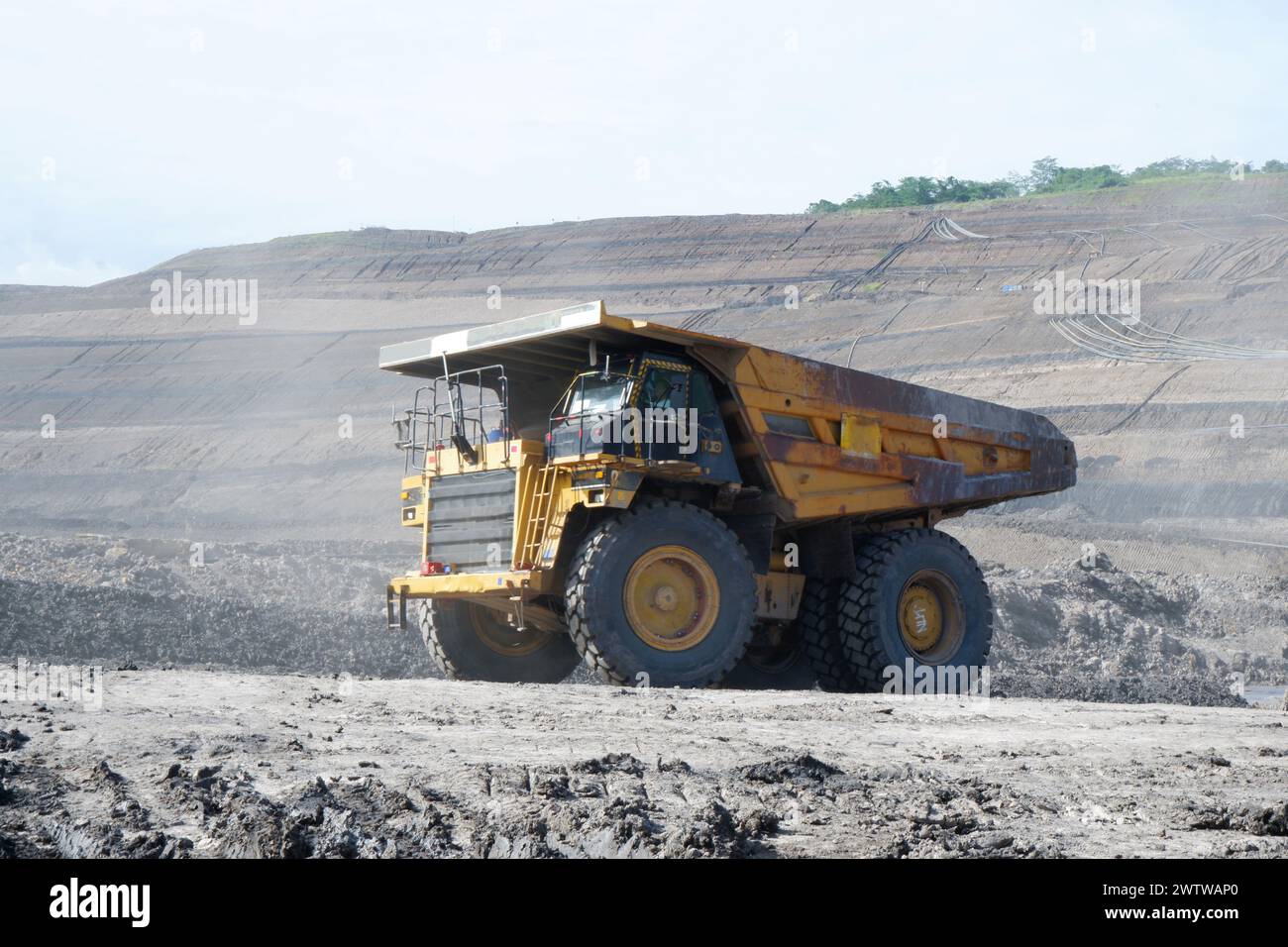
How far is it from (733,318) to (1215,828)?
4041 centimetres

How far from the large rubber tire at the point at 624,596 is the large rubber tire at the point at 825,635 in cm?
133

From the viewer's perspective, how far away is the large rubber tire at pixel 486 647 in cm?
1099

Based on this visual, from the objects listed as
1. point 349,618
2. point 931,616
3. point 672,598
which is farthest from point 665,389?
point 349,618

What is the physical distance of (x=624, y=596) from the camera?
9328mm

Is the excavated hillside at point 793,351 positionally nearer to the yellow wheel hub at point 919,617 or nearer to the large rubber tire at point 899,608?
the large rubber tire at point 899,608

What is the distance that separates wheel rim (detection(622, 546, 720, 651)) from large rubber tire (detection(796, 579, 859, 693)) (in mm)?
1651

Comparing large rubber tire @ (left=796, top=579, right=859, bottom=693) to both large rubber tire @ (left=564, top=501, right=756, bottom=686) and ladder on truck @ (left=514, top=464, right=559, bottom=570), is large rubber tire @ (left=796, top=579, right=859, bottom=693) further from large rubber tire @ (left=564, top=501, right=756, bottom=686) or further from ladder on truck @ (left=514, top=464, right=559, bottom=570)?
ladder on truck @ (left=514, top=464, right=559, bottom=570)

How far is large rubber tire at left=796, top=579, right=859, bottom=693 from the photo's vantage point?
11016mm

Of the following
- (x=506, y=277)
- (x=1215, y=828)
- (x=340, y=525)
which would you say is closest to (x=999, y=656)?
(x=1215, y=828)

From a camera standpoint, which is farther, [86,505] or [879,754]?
[86,505]

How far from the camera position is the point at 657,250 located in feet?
171

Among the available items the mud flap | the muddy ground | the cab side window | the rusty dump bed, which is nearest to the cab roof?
the rusty dump bed

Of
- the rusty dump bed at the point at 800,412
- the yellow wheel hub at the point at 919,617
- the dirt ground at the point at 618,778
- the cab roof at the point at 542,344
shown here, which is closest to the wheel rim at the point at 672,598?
the rusty dump bed at the point at 800,412
